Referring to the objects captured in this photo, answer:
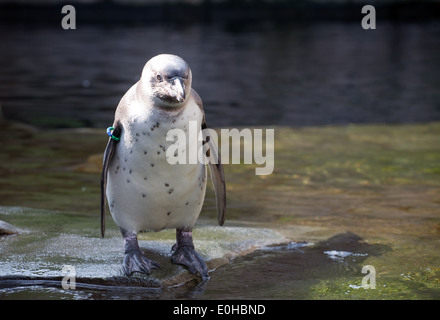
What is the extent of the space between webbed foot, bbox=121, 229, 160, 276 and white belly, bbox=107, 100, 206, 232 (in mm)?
49

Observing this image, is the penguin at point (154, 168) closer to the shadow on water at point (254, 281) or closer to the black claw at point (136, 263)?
the black claw at point (136, 263)

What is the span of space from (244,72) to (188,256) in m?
10.2

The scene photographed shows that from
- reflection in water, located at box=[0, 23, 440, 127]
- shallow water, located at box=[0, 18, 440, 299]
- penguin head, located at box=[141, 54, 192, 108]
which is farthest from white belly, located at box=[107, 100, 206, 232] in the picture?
reflection in water, located at box=[0, 23, 440, 127]

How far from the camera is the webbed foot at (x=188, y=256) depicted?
3.55 m

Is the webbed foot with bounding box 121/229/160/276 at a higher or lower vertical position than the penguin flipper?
lower

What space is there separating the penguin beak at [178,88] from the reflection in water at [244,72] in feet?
17.3

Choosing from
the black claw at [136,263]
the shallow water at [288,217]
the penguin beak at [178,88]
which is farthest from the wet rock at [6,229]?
the penguin beak at [178,88]

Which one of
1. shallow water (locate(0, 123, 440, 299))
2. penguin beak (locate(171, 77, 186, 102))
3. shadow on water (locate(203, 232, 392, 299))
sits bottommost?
shadow on water (locate(203, 232, 392, 299))

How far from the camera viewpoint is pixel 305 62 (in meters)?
15.2

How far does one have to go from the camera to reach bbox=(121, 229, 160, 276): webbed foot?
11.2ft

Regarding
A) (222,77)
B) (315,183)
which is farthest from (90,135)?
(222,77)

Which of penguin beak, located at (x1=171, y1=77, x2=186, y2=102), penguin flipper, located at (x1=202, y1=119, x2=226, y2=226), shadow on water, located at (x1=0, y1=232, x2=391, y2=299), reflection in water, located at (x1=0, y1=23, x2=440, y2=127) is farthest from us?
reflection in water, located at (x1=0, y1=23, x2=440, y2=127)

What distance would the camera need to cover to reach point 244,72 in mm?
13625

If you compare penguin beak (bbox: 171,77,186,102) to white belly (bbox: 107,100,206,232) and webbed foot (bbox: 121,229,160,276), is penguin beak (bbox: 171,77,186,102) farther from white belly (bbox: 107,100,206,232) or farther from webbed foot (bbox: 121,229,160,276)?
webbed foot (bbox: 121,229,160,276)
